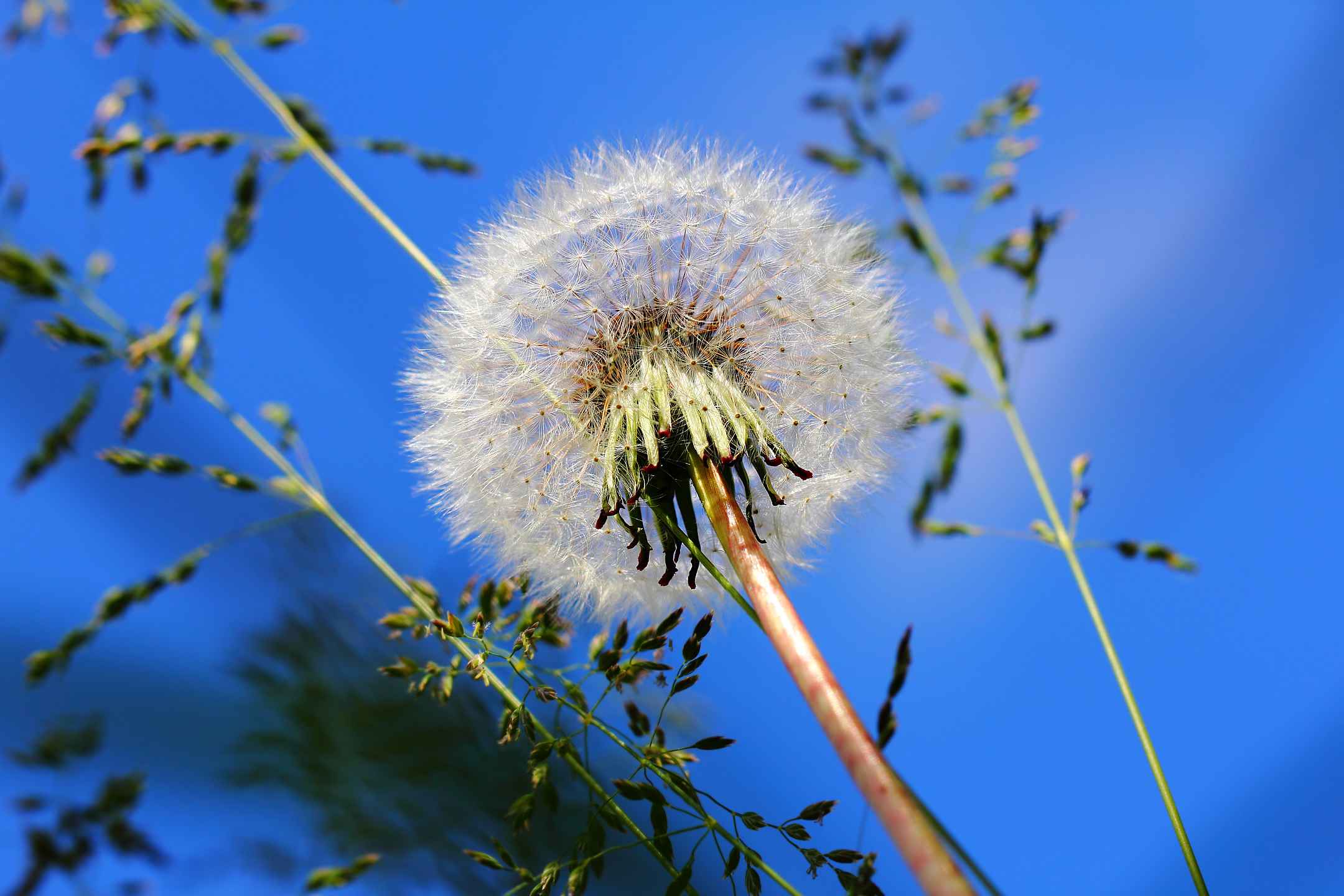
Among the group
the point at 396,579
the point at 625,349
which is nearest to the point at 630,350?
the point at 625,349

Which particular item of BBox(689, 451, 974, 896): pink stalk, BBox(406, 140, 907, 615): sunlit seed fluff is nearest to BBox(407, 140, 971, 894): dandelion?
BBox(406, 140, 907, 615): sunlit seed fluff

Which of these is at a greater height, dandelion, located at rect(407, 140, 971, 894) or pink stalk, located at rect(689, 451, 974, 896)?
dandelion, located at rect(407, 140, 971, 894)

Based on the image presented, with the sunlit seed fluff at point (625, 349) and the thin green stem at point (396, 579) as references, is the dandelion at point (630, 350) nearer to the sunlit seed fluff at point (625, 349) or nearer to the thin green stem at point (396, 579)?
the sunlit seed fluff at point (625, 349)

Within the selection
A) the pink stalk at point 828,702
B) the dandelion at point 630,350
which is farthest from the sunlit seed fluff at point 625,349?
the pink stalk at point 828,702

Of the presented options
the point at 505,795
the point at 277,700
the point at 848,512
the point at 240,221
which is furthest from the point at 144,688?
the point at 848,512

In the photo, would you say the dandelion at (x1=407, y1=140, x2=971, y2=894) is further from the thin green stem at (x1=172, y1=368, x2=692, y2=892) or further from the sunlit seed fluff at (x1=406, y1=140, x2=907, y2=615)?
the thin green stem at (x1=172, y1=368, x2=692, y2=892)

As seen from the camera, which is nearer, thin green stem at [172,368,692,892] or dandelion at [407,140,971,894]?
thin green stem at [172,368,692,892]
